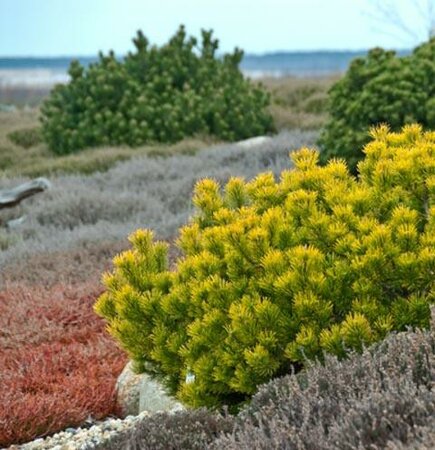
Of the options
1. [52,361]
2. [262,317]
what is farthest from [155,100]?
[262,317]

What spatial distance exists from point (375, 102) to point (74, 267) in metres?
4.08

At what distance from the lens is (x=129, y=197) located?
39.5 ft

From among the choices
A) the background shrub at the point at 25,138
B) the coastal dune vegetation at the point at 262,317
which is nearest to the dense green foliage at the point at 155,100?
the background shrub at the point at 25,138

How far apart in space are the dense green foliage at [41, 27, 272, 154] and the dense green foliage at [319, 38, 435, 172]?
7304mm

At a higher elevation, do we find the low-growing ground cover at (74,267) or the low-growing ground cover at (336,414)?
the low-growing ground cover at (336,414)

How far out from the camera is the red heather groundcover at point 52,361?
533 cm

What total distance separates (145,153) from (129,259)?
11294 mm

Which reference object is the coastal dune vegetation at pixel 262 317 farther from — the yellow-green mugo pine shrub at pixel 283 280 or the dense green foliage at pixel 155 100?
the dense green foliage at pixel 155 100

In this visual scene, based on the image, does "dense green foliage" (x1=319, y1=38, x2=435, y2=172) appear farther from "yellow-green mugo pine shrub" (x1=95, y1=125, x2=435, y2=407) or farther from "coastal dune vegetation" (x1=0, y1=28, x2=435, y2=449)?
"yellow-green mugo pine shrub" (x1=95, y1=125, x2=435, y2=407)

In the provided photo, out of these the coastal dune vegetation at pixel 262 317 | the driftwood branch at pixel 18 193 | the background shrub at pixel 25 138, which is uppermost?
the coastal dune vegetation at pixel 262 317

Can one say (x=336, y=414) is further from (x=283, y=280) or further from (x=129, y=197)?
(x=129, y=197)

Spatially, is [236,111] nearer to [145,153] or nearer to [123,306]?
[145,153]

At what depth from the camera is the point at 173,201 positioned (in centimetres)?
1193

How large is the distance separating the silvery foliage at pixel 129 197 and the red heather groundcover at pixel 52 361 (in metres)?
2.08
